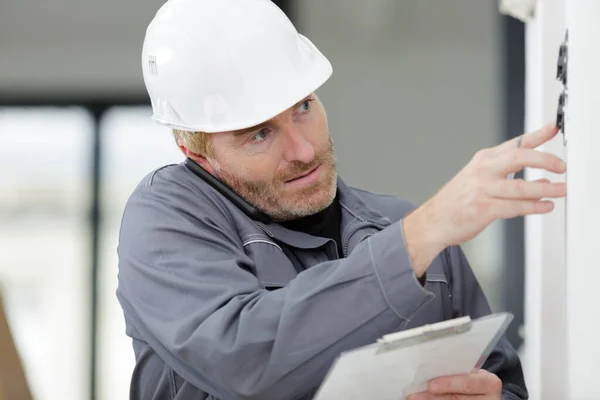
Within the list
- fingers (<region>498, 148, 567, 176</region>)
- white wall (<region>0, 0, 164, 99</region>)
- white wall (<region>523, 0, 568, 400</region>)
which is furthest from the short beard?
white wall (<region>0, 0, 164, 99</region>)

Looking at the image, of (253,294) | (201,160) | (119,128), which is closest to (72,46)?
(119,128)

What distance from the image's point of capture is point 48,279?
5246 millimetres

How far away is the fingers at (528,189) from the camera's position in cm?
93

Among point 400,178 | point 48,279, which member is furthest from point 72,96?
point 400,178

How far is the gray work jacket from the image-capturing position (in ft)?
3.47

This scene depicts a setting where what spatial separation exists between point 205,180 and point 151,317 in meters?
0.28

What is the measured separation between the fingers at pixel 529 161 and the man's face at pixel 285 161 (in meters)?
0.43

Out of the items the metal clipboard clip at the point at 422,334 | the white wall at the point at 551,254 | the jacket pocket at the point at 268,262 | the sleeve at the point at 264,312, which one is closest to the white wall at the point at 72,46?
the white wall at the point at 551,254

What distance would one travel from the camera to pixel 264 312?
1.09 metres

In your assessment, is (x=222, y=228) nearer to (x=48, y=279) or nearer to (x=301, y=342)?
(x=301, y=342)

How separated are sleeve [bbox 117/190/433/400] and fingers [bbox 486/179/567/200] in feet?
0.47

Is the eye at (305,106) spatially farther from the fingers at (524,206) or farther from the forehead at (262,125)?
the fingers at (524,206)

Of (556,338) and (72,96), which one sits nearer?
(556,338)

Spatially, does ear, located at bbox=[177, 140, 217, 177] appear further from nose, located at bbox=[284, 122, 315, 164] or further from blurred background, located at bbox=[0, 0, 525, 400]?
blurred background, located at bbox=[0, 0, 525, 400]
